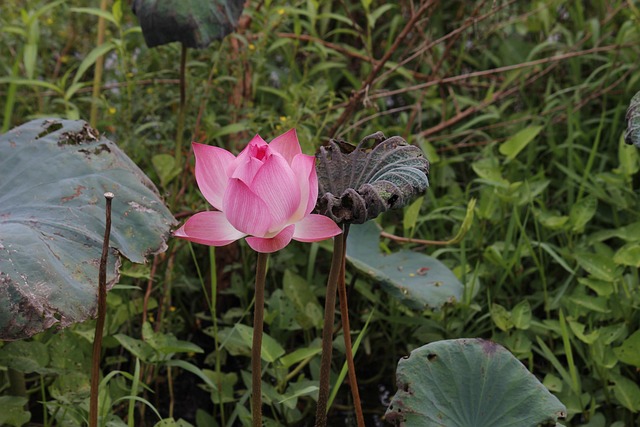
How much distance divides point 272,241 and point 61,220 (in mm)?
490

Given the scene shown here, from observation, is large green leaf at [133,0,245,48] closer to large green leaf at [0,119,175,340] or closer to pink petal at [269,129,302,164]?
large green leaf at [0,119,175,340]

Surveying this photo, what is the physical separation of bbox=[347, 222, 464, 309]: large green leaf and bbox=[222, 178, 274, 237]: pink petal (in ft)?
2.21

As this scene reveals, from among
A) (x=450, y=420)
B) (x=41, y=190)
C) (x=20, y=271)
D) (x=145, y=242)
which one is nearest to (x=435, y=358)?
(x=450, y=420)

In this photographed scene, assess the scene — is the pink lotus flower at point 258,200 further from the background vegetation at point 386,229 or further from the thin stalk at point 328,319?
the background vegetation at point 386,229

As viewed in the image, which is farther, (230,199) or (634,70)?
(634,70)

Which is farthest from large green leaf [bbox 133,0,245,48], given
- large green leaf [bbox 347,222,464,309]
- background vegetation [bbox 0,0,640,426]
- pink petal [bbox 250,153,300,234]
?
pink petal [bbox 250,153,300,234]

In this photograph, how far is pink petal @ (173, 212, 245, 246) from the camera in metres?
1.12

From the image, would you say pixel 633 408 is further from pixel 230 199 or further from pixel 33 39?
pixel 33 39

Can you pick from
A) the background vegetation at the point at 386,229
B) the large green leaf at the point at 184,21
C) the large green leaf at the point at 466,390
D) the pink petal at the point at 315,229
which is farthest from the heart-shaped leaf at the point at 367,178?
the large green leaf at the point at 184,21

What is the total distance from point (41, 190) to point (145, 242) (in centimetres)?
24

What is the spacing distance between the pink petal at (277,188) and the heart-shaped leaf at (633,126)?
560mm

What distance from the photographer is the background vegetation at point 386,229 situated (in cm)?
175

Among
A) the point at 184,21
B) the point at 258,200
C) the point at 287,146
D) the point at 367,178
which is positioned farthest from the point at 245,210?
the point at 184,21

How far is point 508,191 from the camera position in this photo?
2.12 meters
